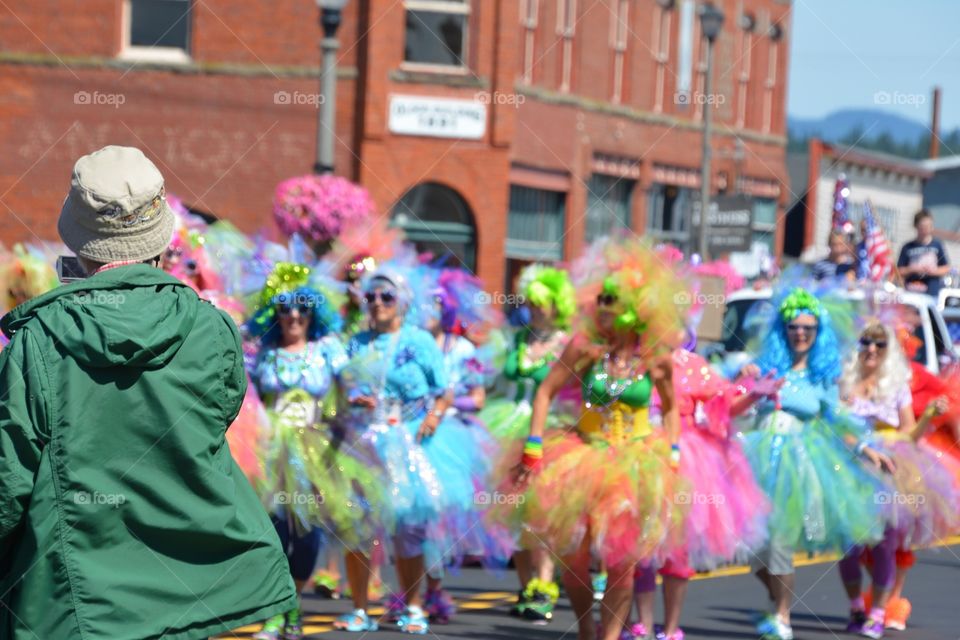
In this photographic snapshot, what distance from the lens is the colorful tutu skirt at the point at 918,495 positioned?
10.3 m

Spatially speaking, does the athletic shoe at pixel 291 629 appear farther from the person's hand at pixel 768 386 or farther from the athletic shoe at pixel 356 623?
the person's hand at pixel 768 386

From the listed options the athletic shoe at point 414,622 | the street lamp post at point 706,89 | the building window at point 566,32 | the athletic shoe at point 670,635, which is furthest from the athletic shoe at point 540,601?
the building window at point 566,32

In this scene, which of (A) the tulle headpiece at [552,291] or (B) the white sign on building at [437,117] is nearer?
(A) the tulle headpiece at [552,291]

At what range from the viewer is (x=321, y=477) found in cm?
981

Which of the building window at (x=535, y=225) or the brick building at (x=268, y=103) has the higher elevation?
the brick building at (x=268, y=103)

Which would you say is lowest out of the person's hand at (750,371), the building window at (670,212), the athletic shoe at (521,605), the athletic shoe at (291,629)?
the athletic shoe at (521,605)

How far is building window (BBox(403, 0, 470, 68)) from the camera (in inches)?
1052

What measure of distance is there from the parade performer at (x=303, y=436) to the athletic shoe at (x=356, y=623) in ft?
1.09

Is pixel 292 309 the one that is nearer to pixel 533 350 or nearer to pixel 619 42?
pixel 533 350

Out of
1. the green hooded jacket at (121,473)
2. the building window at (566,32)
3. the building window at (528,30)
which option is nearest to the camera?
the green hooded jacket at (121,473)

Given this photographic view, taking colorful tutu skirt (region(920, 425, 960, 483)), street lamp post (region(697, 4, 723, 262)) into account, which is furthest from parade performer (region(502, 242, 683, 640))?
street lamp post (region(697, 4, 723, 262))

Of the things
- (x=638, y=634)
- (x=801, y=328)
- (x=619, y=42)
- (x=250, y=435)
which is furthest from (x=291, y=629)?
(x=619, y=42)

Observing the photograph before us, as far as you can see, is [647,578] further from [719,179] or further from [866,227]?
[719,179]

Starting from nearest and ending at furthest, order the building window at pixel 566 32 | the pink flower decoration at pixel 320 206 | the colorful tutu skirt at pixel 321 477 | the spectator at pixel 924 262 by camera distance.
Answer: the colorful tutu skirt at pixel 321 477 < the pink flower decoration at pixel 320 206 < the spectator at pixel 924 262 < the building window at pixel 566 32
